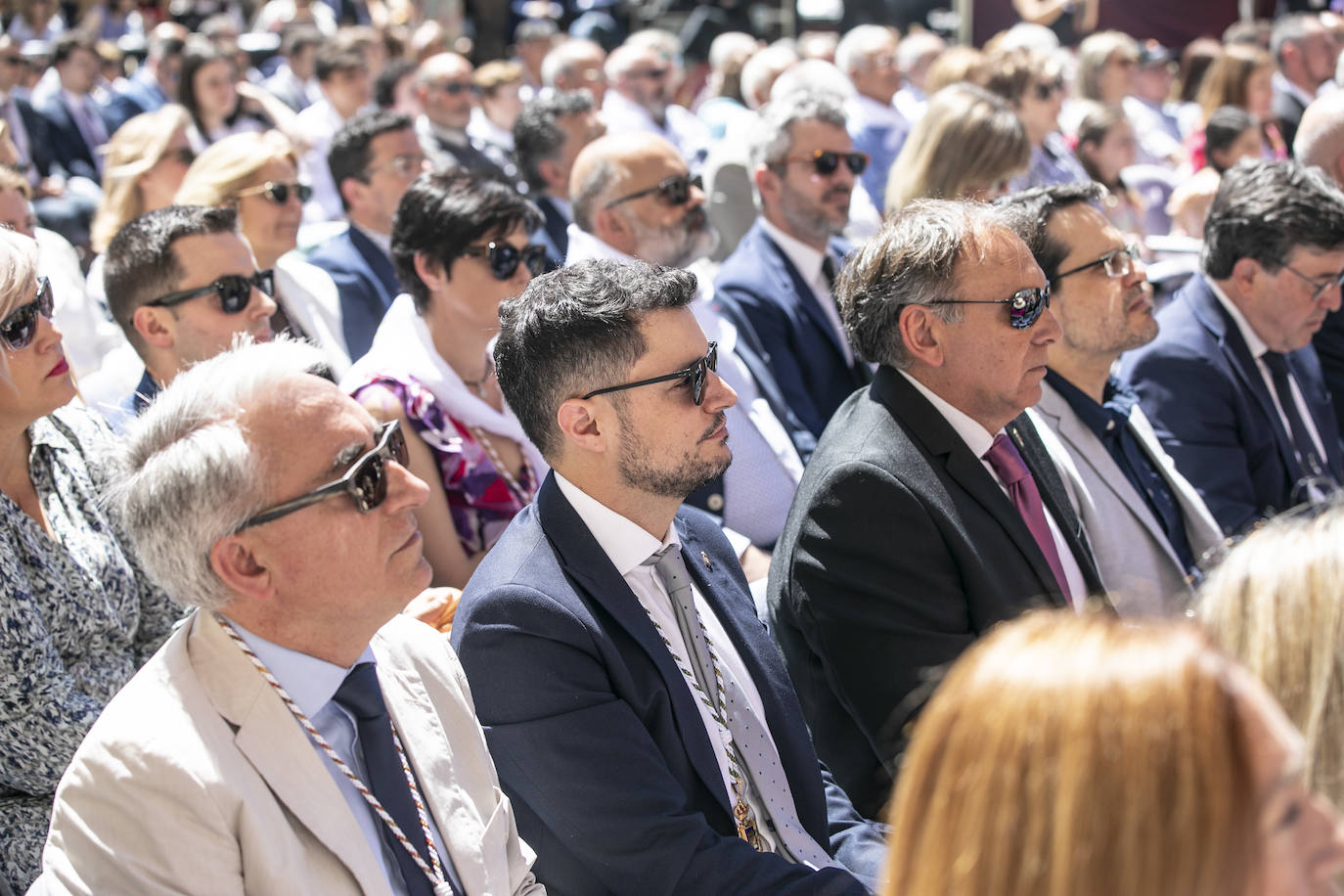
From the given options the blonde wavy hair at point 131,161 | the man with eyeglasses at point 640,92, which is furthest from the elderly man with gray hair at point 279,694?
the man with eyeglasses at point 640,92

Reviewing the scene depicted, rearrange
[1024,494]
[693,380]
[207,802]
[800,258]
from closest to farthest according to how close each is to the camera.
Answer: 1. [207,802]
2. [693,380]
3. [1024,494]
4. [800,258]

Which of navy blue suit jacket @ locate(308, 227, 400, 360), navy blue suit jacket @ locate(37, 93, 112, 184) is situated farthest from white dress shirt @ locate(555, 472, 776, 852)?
navy blue suit jacket @ locate(37, 93, 112, 184)

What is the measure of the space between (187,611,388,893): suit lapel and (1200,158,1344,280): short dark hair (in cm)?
338

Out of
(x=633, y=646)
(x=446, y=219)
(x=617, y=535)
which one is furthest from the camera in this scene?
(x=446, y=219)

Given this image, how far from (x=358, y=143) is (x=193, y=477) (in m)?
4.13

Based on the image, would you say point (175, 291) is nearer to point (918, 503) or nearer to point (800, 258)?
point (918, 503)

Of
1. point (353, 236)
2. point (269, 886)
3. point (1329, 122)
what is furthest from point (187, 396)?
point (1329, 122)

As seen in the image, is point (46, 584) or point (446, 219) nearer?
point (46, 584)

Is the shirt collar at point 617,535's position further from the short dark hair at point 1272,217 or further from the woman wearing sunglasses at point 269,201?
the short dark hair at point 1272,217

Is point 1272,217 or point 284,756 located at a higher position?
point 1272,217

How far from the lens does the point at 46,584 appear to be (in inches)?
96.6

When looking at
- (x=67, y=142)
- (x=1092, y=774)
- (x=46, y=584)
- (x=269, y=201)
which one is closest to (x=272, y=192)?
(x=269, y=201)

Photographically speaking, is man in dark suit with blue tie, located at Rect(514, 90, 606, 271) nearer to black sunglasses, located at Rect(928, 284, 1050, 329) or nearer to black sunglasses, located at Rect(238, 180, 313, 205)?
black sunglasses, located at Rect(238, 180, 313, 205)

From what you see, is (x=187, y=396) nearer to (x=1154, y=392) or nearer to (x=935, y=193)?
(x=1154, y=392)
